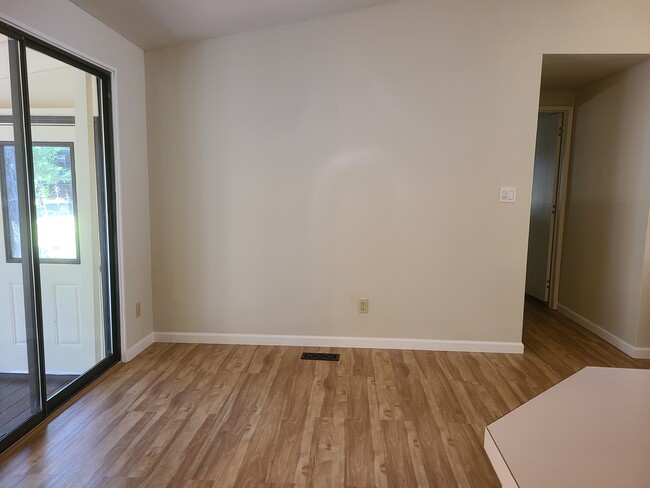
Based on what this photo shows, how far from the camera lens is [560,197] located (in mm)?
4305

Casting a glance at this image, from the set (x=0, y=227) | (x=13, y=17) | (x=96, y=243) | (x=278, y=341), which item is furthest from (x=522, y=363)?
(x=13, y=17)

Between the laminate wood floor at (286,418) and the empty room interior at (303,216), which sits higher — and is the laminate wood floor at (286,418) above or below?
below

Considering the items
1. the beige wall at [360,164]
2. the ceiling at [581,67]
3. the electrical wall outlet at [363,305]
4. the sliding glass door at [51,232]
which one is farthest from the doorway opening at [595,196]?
the sliding glass door at [51,232]

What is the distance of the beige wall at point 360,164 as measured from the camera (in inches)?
119

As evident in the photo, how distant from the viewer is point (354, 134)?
3.16 metres

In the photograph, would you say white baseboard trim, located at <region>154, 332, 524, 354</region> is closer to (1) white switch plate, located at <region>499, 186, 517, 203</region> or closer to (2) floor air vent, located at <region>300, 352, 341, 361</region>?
(2) floor air vent, located at <region>300, 352, 341, 361</region>

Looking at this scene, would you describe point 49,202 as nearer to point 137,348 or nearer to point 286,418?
point 137,348

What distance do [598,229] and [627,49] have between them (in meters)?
1.52

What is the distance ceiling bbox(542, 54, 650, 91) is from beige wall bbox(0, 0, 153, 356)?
3.13m

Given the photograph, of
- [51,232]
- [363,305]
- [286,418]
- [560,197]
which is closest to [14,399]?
[51,232]

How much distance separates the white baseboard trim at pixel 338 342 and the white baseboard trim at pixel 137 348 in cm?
8

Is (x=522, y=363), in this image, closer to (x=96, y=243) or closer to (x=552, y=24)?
(x=552, y=24)

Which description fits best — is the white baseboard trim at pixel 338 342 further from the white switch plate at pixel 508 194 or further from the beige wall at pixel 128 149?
the white switch plate at pixel 508 194

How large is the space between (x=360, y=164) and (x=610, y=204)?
7.38 feet
